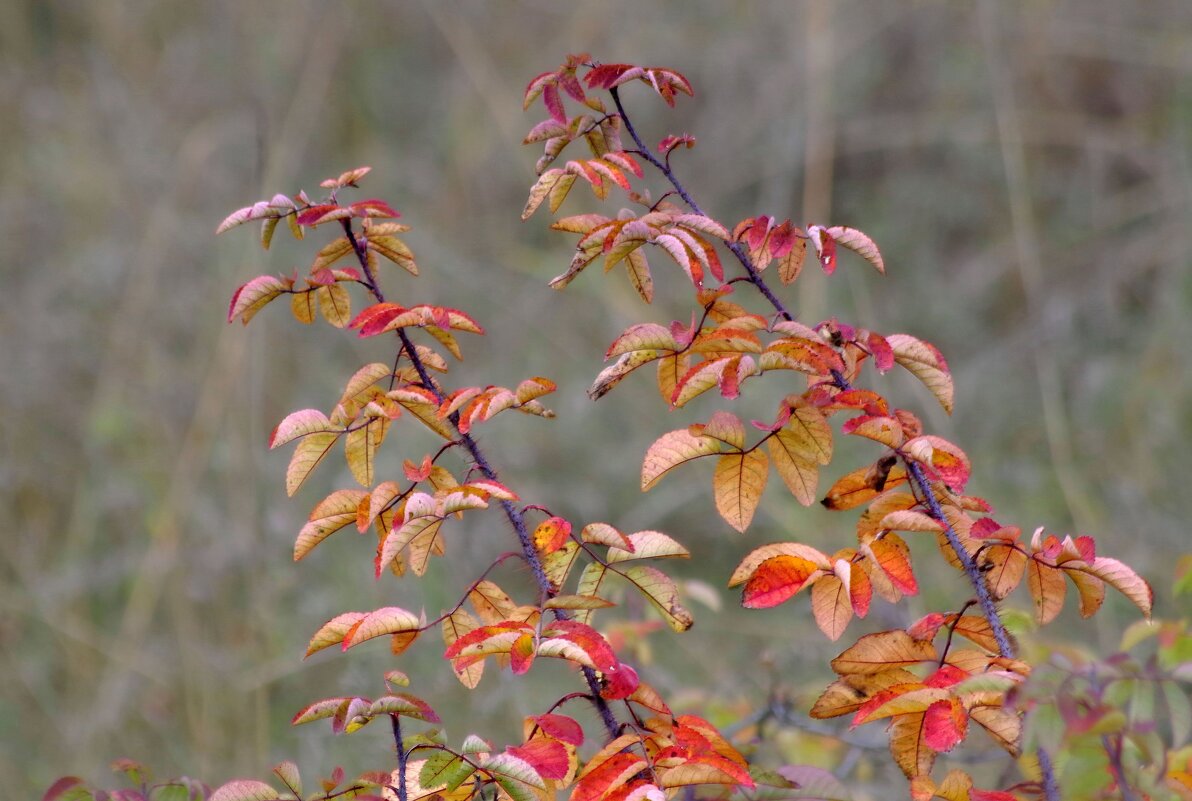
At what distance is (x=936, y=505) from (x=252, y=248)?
239cm

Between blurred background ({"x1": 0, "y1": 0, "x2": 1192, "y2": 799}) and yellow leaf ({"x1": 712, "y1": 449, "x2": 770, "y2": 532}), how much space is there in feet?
3.56

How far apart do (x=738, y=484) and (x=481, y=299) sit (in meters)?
3.00

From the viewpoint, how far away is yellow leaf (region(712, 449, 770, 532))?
944mm

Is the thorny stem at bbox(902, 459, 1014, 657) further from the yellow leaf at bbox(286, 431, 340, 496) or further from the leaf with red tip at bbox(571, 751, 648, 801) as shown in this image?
the yellow leaf at bbox(286, 431, 340, 496)

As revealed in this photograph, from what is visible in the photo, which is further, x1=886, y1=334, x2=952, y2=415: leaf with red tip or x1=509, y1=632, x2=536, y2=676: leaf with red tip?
x1=886, y1=334, x2=952, y2=415: leaf with red tip

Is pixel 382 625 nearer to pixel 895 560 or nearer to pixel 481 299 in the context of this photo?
pixel 895 560

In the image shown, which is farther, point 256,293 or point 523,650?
point 256,293

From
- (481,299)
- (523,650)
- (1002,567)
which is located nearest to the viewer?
(523,650)

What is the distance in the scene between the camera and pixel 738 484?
946 millimetres

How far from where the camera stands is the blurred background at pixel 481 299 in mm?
2943

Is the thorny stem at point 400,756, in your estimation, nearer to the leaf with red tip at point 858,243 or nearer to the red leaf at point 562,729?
the red leaf at point 562,729

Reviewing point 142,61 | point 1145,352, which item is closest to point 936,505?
point 1145,352

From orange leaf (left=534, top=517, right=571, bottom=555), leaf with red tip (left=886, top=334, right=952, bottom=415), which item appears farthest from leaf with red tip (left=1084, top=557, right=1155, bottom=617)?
orange leaf (left=534, top=517, right=571, bottom=555)

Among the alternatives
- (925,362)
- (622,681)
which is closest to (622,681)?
(622,681)
